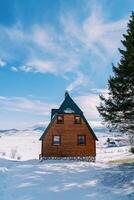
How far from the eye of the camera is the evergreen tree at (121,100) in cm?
2644

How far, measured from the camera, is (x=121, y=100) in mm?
27469

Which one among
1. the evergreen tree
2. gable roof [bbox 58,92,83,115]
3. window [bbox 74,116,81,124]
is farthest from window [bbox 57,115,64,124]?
the evergreen tree

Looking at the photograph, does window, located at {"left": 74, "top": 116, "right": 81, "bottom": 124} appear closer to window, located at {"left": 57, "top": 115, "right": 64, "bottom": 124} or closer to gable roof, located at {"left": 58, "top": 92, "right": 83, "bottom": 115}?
gable roof, located at {"left": 58, "top": 92, "right": 83, "bottom": 115}

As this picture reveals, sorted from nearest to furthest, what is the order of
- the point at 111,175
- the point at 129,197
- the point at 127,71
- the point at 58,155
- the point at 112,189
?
the point at 129,197 → the point at 112,189 → the point at 111,175 → the point at 127,71 → the point at 58,155

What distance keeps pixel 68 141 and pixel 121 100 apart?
1086cm

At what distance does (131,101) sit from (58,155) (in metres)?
12.9

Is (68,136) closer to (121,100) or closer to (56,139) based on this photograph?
(56,139)

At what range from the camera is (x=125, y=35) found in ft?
87.8

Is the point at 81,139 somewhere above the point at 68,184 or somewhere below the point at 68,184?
above

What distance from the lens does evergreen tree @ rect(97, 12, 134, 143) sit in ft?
86.7

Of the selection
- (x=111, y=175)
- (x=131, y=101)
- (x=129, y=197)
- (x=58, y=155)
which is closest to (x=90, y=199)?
Result: (x=129, y=197)

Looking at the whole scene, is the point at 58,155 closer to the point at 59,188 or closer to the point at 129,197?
the point at 59,188

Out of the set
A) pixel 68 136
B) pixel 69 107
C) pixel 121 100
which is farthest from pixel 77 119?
pixel 121 100

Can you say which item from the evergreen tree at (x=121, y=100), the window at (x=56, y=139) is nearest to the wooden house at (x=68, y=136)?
the window at (x=56, y=139)
